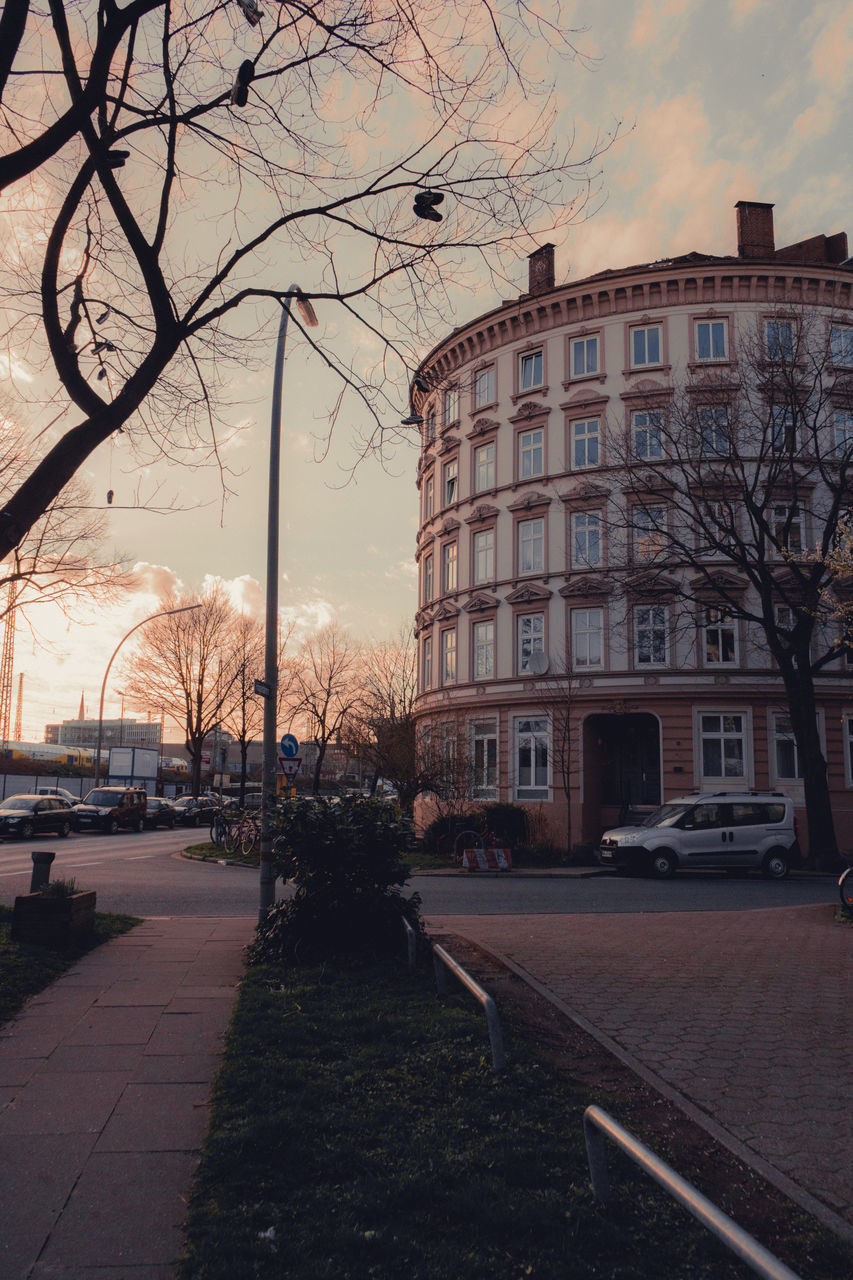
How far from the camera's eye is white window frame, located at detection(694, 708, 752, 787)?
1177 inches

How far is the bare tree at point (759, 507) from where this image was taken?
25141 mm

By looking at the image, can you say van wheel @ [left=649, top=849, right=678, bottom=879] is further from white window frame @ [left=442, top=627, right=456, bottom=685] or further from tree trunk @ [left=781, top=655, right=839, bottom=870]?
white window frame @ [left=442, top=627, right=456, bottom=685]

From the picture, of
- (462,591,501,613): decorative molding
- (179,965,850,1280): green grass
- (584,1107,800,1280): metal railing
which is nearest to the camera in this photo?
(584,1107,800,1280): metal railing

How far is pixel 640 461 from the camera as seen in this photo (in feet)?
94.6

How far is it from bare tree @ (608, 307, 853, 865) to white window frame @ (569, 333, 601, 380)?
8.19 feet

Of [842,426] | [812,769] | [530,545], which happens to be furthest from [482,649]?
[842,426]

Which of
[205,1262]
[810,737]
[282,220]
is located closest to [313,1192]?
[205,1262]

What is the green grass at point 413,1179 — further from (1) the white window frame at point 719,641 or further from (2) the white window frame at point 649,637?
(1) the white window frame at point 719,641

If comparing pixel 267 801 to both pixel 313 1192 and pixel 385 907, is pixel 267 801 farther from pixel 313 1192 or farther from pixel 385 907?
pixel 313 1192

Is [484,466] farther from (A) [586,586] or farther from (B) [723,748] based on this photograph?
(B) [723,748]

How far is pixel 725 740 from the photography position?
30.0m

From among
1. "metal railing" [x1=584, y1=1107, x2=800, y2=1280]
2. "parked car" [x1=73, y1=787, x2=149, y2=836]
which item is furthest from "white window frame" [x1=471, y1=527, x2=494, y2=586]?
"metal railing" [x1=584, y1=1107, x2=800, y2=1280]

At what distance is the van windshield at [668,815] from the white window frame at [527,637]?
930 cm

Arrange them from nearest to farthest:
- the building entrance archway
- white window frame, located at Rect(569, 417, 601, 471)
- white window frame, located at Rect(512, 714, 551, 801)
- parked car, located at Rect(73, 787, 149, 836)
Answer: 1. the building entrance archway
2. white window frame, located at Rect(512, 714, 551, 801)
3. white window frame, located at Rect(569, 417, 601, 471)
4. parked car, located at Rect(73, 787, 149, 836)
